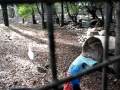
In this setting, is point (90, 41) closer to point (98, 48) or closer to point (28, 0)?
point (98, 48)

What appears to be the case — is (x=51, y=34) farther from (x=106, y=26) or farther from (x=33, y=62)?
(x=33, y=62)

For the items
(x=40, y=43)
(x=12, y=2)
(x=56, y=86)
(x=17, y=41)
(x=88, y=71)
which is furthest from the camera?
(x=17, y=41)

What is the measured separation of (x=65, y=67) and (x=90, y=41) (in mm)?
1470

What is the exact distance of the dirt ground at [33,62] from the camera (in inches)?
297

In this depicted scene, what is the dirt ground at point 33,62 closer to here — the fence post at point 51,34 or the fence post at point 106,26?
the fence post at point 106,26

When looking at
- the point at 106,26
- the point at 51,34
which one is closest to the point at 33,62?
the point at 106,26

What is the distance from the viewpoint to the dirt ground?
7.54 metres

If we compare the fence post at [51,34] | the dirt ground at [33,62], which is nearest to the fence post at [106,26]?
the fence post at [51,34]

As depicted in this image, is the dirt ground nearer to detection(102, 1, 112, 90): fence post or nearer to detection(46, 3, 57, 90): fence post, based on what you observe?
detection(102, 1, 112, 90): fence post

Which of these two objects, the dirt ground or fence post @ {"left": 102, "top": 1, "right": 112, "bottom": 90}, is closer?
fence post @ {"left": 102, "top": 1, "right": 112, "bottom": 90}

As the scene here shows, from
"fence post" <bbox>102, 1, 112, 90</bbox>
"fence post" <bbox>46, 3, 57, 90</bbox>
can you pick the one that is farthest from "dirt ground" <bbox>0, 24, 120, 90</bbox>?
"fence post" <bbox>46, 3, 57, 90</bbox>

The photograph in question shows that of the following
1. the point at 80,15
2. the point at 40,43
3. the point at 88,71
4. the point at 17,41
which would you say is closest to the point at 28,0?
the point at 88,71

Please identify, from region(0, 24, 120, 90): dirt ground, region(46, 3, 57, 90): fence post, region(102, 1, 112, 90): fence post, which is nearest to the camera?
region(46, 3, 57, 90): fence post

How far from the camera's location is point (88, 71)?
1.18 meters
